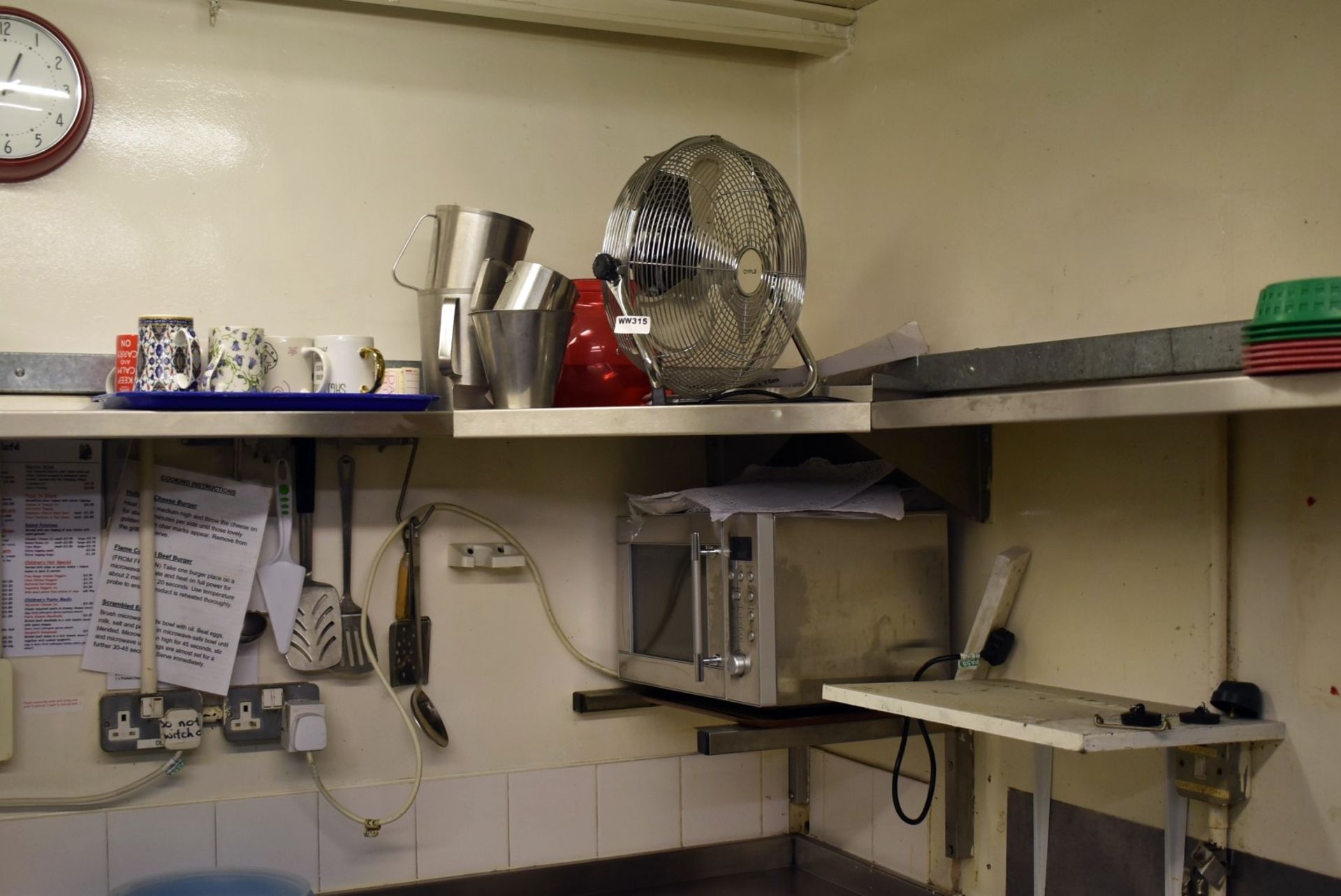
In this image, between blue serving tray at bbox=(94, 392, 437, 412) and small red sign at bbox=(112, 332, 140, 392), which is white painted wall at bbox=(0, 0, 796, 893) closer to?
small red sign at bbox=(112, 332, 140, 392)

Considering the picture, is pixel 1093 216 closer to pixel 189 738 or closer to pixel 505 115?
pixel 505 115

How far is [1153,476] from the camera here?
141cm

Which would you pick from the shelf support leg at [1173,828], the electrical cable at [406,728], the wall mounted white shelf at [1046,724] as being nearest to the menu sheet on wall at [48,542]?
the electrical cable at [406,728]

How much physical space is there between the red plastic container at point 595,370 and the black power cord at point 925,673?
1.89 ft

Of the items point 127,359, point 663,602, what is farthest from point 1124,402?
point 127,359

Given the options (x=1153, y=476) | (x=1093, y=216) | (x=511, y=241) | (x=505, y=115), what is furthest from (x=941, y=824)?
(x=505, y=115)

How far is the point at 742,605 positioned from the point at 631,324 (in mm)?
416

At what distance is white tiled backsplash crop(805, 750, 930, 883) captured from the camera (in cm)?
Result: 181

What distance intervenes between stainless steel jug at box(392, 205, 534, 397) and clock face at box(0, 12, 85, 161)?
536mm

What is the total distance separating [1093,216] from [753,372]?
18.9 inches

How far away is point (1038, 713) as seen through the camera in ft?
4.19

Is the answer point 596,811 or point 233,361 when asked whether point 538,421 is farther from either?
point 596,811

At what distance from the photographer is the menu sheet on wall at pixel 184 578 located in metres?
1.70

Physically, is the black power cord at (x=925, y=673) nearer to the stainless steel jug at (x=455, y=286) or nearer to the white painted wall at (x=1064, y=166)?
the white painted wall at (x=1064, y=166)
